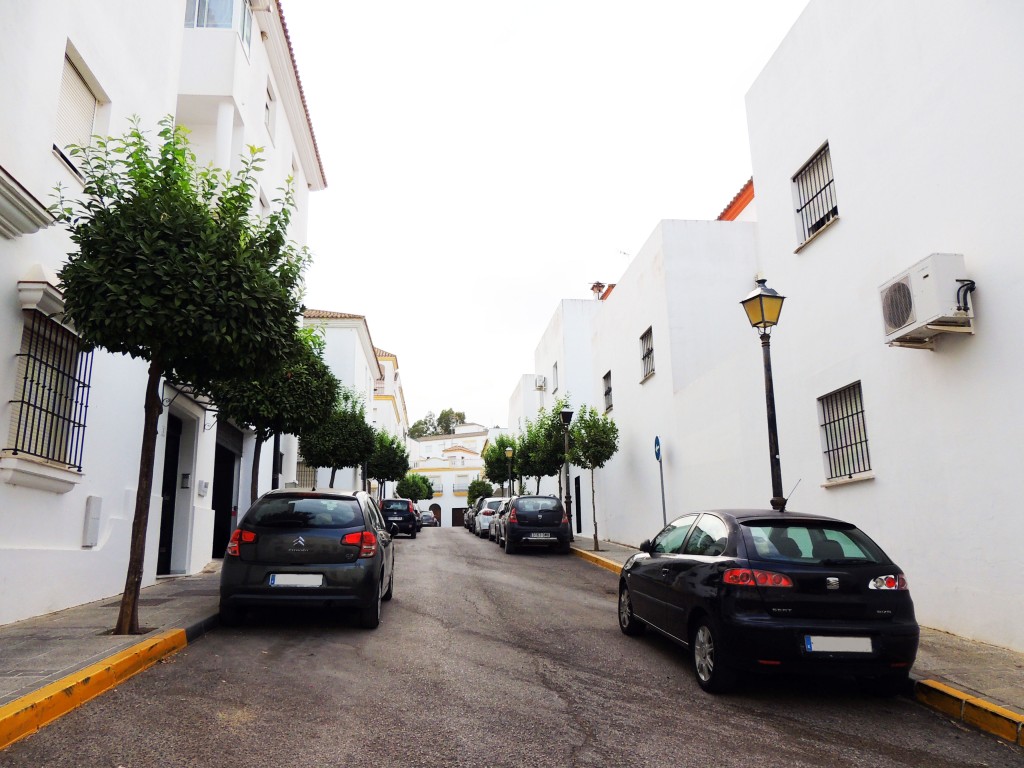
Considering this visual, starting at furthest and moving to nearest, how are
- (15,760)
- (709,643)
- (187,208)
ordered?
(187,208)
(709,643)
(15,760)

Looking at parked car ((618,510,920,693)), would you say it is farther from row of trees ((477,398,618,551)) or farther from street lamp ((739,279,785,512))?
row of trees ((477,398,618,551))

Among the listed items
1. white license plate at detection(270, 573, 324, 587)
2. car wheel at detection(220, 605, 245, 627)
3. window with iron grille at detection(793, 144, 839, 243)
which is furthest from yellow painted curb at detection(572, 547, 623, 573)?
car wheel at detection(220, 605, 245, 627)

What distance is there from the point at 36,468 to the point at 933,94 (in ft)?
32.7

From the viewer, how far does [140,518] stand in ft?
22.7

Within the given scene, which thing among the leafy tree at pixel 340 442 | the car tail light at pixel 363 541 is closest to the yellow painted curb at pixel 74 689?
the car tail light at pixel 363 541

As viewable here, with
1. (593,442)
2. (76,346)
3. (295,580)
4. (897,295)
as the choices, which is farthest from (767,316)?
(593,442)

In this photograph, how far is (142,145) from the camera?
693 cm

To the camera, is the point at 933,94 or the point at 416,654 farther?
the point at 933,94

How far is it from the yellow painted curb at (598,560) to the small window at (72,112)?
10796 millimetres

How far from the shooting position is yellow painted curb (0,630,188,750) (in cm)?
412

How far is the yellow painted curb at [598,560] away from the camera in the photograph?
14.4 m

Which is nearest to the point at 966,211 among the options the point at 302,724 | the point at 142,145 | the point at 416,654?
the point at 416,654

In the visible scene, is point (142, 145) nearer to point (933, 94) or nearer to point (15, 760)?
point (15, 760)

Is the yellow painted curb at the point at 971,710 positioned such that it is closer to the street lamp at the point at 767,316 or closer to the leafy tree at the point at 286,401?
the street lamp at the point at 767,316
